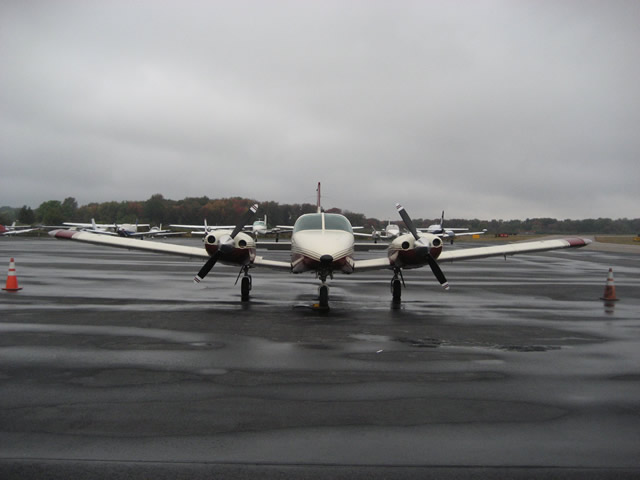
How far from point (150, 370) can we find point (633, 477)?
5.80 meters

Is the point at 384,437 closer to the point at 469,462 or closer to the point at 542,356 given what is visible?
the point at 469,462

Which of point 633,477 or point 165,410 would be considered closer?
point 633,477

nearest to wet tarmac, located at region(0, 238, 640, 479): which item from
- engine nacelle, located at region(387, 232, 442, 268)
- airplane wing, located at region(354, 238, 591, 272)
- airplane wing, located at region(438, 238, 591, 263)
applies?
engine nacelle, located at region(387, 232, 442, 268)

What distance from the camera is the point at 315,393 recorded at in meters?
6.41

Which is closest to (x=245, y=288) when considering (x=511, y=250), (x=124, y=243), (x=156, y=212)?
(x=124, y=243)

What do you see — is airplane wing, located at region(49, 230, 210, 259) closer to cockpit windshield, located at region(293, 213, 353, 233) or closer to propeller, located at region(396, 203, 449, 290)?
cockpit windshield, located at region(293, 213, 353, 233)

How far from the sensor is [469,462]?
4465mm

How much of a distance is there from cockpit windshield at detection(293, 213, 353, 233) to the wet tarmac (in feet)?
9.29

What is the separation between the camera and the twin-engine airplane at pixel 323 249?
13906 mm

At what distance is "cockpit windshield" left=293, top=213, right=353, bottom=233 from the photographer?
50.3 feet

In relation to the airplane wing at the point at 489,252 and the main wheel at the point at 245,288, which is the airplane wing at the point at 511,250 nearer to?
the airplane wing at the point at 489,252

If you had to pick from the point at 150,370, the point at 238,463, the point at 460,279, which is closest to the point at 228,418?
the point at 238,463

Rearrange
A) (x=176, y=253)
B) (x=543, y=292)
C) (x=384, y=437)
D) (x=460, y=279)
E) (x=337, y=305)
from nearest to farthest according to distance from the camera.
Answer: (x=384, y=437), (x=337, y=305), (x=176, y=253), (x=543, y=292), (x=460, y=279)

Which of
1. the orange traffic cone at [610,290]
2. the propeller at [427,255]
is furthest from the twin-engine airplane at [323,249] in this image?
the orange traffic cone at [610,290]
